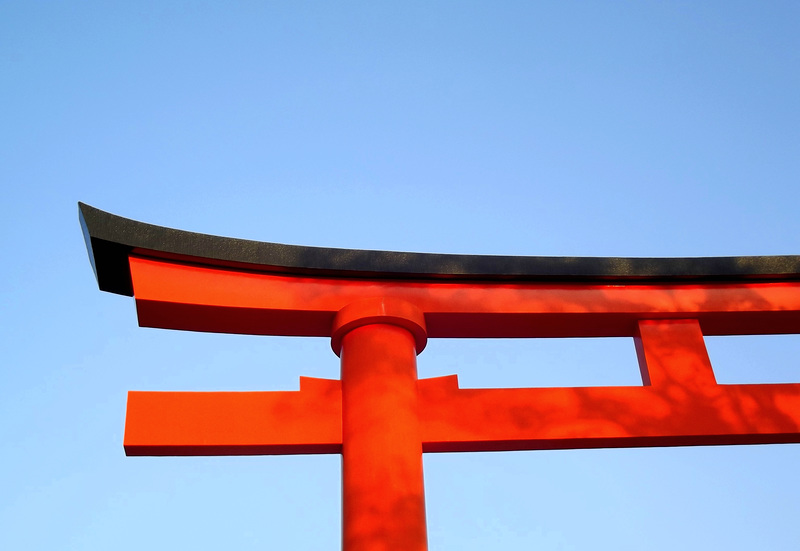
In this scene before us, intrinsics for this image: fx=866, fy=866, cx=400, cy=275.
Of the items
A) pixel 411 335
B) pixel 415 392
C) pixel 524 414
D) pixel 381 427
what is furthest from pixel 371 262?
pixel 524 414

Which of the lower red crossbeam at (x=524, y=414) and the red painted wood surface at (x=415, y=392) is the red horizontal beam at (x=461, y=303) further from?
the lower red crossbeam at (x=524, y=414)

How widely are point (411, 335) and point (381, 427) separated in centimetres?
47

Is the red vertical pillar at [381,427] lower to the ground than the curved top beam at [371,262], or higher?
lower

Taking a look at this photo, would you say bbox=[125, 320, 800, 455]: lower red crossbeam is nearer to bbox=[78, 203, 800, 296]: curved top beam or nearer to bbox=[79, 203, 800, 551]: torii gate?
bbox=[79, 203, 800, 551]: torii gate

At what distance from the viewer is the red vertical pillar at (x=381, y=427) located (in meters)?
2.89

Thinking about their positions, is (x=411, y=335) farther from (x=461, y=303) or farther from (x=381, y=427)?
(x=381, y=427)

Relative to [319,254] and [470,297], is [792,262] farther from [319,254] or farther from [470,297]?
[319,254]

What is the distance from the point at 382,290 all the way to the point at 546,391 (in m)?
0.76

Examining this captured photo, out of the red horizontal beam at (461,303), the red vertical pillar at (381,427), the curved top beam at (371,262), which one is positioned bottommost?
the red vertical pillar at (381,427)

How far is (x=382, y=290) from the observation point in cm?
351

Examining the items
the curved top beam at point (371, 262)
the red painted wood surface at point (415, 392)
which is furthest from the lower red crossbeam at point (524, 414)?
the curved top beam at point (371, 262)

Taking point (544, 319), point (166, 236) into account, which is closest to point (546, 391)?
point (544, 319)

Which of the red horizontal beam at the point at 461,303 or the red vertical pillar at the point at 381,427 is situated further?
the red horizontal beam at the point at 461,303

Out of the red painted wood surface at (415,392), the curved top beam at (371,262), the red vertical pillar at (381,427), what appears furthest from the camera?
the curved top beam at (371,262)
